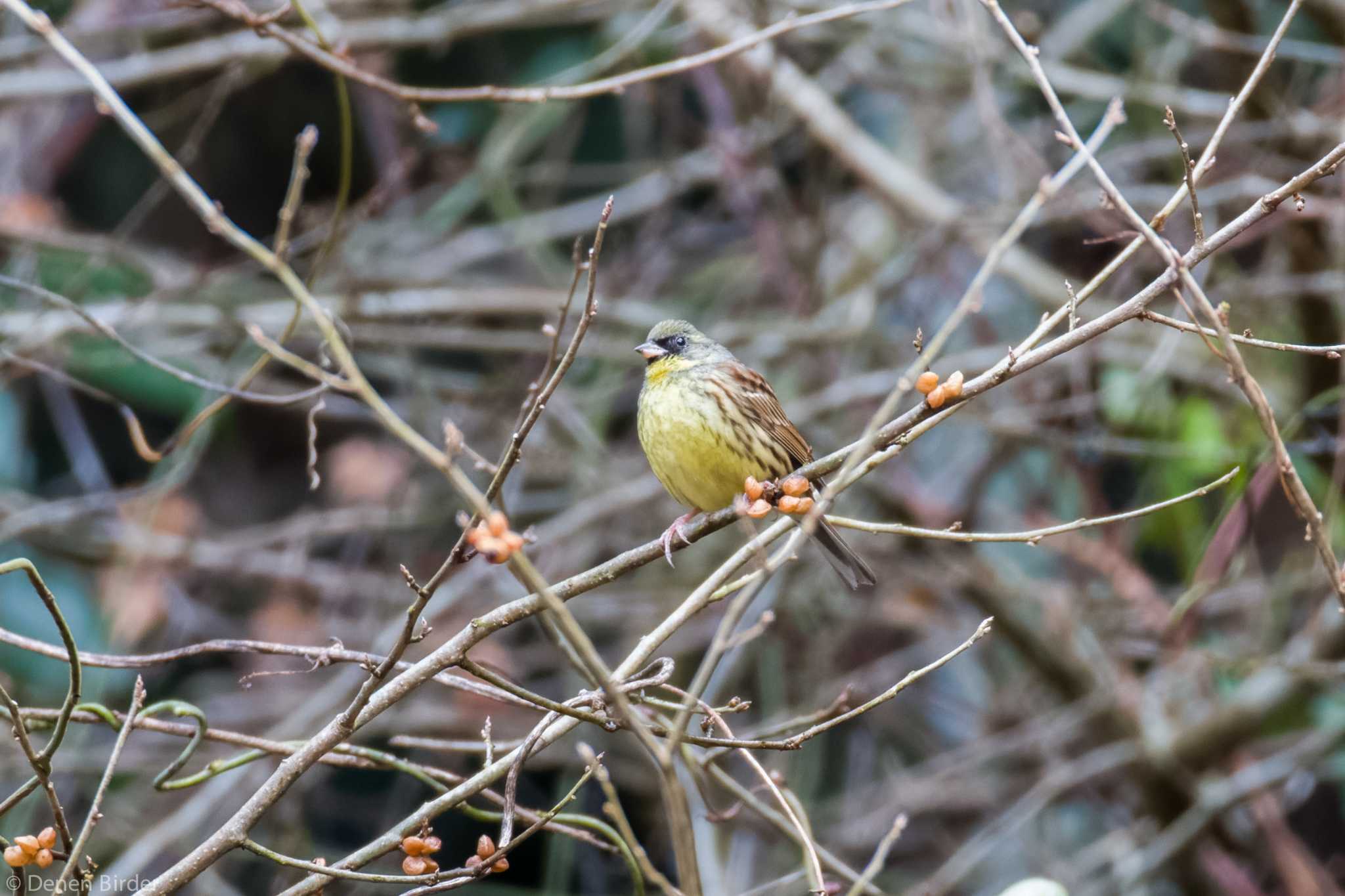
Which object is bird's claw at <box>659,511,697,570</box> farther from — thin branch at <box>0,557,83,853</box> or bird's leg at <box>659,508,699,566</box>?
thin branch at <box>0,557,83,853</box>

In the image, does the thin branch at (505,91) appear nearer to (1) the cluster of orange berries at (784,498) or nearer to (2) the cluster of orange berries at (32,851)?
(1) the cluster of orange berries at (784,498)

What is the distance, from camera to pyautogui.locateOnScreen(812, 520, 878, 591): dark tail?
3.77 metres

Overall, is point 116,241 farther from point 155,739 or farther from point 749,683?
point 749,683

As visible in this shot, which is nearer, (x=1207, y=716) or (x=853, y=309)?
(x=1207, y=716)

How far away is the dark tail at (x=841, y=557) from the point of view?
3771mm

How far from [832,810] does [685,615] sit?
462 cm

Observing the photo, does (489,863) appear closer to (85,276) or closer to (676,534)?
(676,534)

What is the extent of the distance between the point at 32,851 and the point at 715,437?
2.12 m

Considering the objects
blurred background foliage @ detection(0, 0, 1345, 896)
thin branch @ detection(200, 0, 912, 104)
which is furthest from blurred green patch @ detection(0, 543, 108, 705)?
thin branch @ detection(200, 0, 912, 104)

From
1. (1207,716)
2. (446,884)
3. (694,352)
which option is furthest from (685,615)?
(1207,716)

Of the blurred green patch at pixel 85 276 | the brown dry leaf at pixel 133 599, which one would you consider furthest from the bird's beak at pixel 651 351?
the brown dry leaf at pixel 133 599

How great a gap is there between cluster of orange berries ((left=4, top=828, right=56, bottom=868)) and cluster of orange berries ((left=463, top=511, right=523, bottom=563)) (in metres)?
1.01

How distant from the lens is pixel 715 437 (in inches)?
149

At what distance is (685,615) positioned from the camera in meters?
2.08
